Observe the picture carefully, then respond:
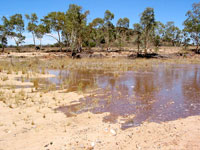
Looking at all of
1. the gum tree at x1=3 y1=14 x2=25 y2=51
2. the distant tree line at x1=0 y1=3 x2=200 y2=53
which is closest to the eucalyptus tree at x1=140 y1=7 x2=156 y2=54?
the distant tree line at x1=0 y1=3 x2=200 y2=53

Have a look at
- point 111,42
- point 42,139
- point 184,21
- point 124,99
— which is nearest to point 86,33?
point 111,42

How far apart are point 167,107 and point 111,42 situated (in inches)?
1509

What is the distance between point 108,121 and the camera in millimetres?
5250

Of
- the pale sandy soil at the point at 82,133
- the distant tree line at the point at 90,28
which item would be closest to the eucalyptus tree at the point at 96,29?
the distant tree line at the point at 90,28

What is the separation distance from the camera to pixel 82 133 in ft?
14.5

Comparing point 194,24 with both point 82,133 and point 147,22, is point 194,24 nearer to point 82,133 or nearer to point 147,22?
point 147,22

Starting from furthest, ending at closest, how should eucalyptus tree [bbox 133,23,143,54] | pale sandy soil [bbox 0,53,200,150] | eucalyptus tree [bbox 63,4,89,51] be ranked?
eucalyptus tree [bbox 133,23,143,54] < eucalyptus tree [bbox 63,4,89,51] < pale sandy soil [bbox 0,53,200,150]

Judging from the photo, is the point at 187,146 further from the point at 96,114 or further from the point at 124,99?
the point at 124,99

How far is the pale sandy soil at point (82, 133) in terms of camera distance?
3797 mm

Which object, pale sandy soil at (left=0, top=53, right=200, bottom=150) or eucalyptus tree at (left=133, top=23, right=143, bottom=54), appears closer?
pale sandy soil at (left=0, top=53, right=200, bottom=150)

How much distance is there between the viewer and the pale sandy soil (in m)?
3.80

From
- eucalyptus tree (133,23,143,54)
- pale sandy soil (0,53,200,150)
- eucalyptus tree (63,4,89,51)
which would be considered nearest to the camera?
pale sandy soil (0,53,200,150)

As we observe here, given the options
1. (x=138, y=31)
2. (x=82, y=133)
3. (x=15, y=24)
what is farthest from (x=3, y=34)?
(x=82, y=133)

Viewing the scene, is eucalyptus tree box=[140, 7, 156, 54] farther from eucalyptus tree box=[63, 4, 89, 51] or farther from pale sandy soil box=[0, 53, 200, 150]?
pale sandy soil box=[0, 53, 200, 150]
